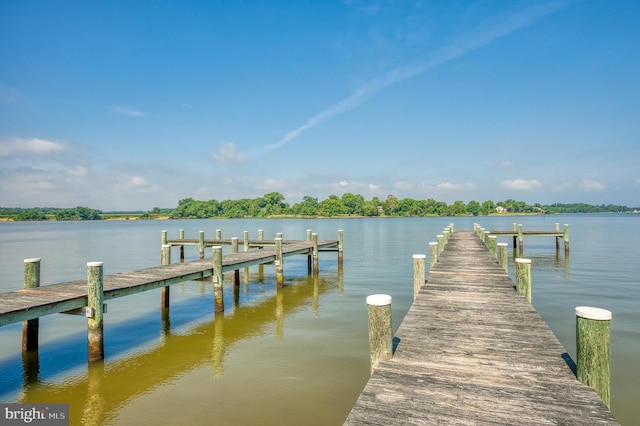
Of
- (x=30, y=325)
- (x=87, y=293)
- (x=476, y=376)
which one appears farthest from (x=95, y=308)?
(x=476, y=376)

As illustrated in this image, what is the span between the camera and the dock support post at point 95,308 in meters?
8.96

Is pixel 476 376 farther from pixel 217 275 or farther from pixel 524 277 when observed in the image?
pixel 217 275

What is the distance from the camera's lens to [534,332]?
239 inches

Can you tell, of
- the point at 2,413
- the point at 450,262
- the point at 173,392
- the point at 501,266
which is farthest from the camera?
the point at 450,262

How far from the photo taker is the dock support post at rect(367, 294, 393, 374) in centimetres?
519

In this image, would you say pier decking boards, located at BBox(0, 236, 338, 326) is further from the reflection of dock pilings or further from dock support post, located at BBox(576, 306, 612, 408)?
dock support post, located at BBox(576, 306, 612, 408)

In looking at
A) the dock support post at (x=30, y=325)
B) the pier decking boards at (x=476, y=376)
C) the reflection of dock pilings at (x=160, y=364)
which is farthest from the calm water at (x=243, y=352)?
the pier decking boards at (x=476, y=376)

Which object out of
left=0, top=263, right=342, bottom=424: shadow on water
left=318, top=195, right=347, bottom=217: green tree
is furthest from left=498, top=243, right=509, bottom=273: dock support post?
left=318, top=195, right=347, bottom=217: green tree

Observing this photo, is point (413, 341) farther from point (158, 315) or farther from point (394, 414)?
point (158, 315)

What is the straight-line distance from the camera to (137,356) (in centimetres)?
998

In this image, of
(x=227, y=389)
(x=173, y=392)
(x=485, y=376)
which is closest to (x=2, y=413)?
(x=173, y=392)

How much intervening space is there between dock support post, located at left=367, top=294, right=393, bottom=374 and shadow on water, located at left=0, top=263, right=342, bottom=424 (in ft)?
17.0

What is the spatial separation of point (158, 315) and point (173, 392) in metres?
7.11

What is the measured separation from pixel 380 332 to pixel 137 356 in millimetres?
8017
